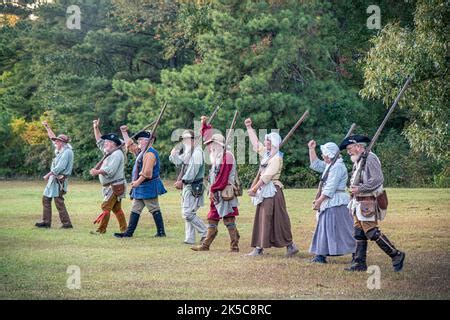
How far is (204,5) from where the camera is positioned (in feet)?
124

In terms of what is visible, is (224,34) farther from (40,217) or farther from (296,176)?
(40,217)

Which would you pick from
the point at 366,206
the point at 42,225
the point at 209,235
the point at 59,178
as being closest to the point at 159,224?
the point at 209,235

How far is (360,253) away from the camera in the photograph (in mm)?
12305

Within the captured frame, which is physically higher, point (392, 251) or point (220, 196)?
point (220, 196)

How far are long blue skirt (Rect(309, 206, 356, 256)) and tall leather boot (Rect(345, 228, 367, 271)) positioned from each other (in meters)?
0.60

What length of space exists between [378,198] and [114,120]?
98.6 ft

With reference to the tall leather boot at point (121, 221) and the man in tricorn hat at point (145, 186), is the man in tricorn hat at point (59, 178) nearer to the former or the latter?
the tall leather boot at point (121, 221)

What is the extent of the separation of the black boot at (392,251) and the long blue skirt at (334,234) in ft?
3.07

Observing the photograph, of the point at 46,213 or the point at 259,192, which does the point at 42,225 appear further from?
the point at 259,192

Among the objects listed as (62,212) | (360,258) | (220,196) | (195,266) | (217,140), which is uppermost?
(217,140)

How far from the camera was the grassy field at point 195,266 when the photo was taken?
35.3ft

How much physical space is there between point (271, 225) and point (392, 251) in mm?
2493

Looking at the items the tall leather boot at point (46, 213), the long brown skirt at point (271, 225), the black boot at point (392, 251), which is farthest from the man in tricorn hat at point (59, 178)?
the black boot at point (392, 251)

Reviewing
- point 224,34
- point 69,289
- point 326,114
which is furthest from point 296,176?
point 69,289
